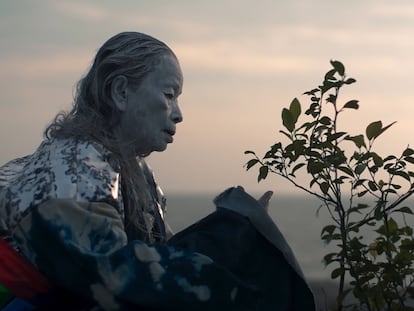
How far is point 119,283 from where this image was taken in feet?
8.92

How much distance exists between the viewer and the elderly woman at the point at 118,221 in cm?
273

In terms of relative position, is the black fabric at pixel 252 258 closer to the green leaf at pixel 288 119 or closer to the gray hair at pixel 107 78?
the gray hair at pixel 107 78

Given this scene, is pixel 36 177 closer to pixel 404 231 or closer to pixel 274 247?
pixel 274 247

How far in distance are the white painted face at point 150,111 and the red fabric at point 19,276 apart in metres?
0.52

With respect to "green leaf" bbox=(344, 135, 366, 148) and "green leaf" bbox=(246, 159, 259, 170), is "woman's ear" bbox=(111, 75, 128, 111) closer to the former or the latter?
"green leaf" bbox=(246, 159, 259, 170)

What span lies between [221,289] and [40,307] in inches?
21.5

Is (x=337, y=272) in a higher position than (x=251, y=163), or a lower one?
lower

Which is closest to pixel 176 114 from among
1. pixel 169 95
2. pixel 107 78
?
pixel 169 95

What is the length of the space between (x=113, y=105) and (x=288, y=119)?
2.62 ft

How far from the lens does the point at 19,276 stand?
290 cm

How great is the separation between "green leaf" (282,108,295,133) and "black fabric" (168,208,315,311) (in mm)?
862

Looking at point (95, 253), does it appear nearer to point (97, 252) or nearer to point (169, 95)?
point (97, 252)

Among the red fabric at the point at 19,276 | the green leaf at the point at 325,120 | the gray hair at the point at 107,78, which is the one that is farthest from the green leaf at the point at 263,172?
the red fabric at the point at 19,276

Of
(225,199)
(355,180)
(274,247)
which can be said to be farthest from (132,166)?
(355,180)
